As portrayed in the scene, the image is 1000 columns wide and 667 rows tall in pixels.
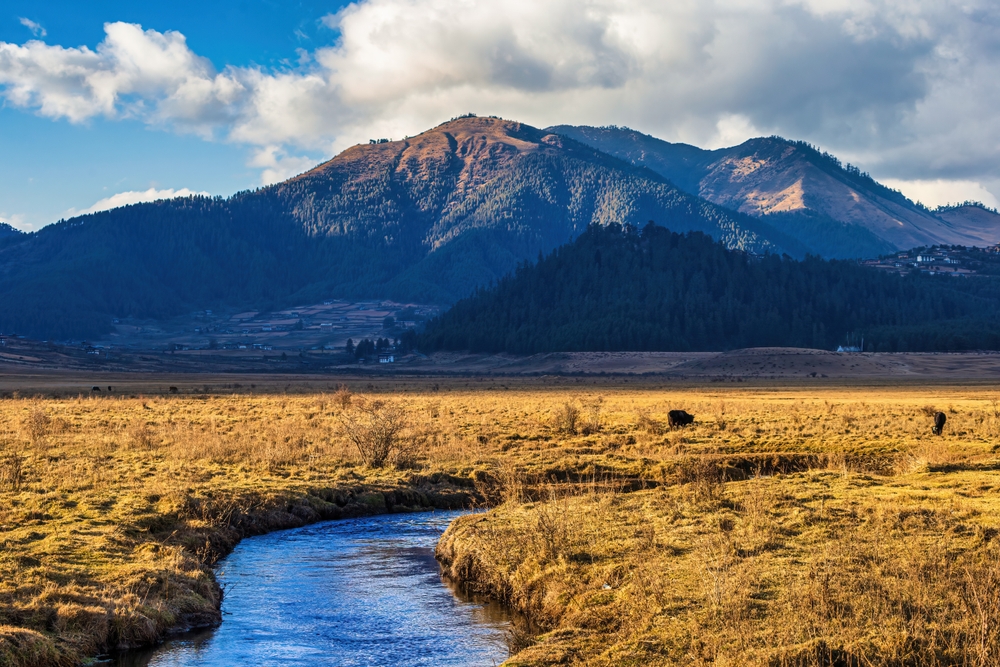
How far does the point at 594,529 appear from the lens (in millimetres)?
21812

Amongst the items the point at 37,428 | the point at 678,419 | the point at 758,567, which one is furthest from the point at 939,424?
the point at 37,428

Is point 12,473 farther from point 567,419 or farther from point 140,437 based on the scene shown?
point 567,419

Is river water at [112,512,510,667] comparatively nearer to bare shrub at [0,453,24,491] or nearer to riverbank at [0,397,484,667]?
riverbank at [0,397,484,667]

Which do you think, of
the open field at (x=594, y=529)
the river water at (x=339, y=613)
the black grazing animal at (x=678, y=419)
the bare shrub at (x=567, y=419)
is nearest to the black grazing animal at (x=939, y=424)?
the open field at (x=594, y=529)

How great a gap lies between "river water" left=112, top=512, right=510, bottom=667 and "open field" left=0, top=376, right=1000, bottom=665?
69cm

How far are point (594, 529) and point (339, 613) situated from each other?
20.3ft

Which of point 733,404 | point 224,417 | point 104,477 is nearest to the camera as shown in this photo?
point 104,477

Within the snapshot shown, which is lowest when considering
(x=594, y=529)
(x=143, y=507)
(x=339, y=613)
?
(x=339, y=613)

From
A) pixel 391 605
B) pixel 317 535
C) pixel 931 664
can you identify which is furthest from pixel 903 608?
pixel 317 535

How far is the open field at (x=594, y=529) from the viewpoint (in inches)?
572

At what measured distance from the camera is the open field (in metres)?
14.5

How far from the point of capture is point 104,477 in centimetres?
2959

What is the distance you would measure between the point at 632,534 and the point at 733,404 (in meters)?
48.1

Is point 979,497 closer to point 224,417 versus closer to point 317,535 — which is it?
point 317,535
